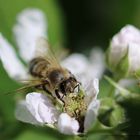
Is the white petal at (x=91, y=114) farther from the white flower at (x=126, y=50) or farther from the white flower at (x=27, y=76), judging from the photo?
the white flower at (x=126, y=50)

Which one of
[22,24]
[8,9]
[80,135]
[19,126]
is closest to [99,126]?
[80,135]

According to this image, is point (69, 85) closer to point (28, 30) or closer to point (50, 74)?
point (50, 74)

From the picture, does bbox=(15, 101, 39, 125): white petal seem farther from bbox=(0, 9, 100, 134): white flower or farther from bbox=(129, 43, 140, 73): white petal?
bbox=(129, 43, 140, 73): white petal

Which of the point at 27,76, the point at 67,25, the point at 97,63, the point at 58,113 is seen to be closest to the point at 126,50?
the point at 58,113

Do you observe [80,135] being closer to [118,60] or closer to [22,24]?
[118,60]

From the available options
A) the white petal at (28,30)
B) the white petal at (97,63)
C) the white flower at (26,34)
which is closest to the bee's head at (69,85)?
the white flower at (26,34)
